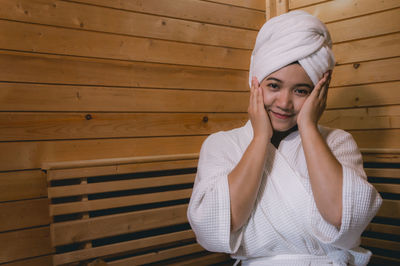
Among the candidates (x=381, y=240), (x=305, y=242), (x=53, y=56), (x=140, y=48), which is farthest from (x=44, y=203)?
(x=381, y=240)

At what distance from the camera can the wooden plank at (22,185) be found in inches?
69.3

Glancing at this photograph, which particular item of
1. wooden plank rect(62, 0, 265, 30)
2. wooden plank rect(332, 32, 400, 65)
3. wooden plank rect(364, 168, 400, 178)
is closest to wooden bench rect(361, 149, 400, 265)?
wooden plank rect(364, 168, 400, 178)

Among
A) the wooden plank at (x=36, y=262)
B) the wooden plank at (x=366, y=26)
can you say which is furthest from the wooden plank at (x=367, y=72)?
the wooden plank at (x=36, y=262)

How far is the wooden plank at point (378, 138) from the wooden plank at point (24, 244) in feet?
6.15

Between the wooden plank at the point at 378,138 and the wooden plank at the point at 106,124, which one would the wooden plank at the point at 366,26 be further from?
the wooden plank at the point at 106,124

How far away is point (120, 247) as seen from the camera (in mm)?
1864

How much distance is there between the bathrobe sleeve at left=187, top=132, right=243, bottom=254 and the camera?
1.17 meters

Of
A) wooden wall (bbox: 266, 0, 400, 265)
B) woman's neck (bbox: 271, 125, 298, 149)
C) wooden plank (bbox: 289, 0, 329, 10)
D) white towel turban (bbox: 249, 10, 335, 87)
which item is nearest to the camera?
white towel turban (bbox: 249, 10, 335, 87)

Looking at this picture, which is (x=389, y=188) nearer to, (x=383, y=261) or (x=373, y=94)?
(x=383, y=261)

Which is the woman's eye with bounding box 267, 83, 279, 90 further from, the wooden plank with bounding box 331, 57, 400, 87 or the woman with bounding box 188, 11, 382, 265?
the wooden plank with bounding box 331, 57, 400, 87

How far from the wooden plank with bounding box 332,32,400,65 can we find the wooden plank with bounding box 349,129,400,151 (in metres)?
0.44

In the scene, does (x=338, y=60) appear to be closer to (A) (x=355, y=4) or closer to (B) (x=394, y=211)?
(A) (x=355, y=4)

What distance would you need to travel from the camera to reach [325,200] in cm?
112

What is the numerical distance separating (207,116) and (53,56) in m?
0.99
